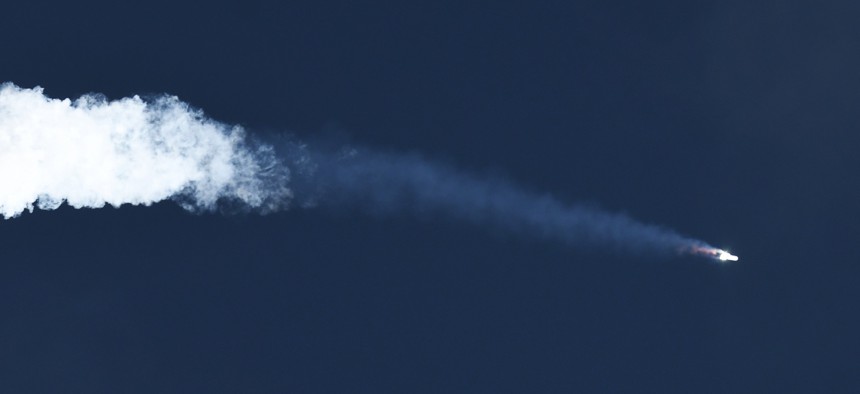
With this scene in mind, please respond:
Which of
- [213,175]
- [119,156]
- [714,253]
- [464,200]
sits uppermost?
[714,253]

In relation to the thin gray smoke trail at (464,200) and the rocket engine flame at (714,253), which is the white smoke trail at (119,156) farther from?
the rocket engine flame at (714,253)

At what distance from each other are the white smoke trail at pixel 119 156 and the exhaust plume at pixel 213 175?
0.10 m

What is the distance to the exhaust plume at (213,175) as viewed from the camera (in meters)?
140

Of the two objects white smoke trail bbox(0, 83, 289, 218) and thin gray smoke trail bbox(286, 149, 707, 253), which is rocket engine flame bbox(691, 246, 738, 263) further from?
white smoke trail bbox(0, 83, 289, 218)

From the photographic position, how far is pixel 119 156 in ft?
463

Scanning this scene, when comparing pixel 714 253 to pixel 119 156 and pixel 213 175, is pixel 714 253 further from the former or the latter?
pixel 119 156

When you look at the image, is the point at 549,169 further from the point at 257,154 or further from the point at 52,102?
the point at 52,102

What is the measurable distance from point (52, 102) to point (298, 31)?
1098 inches

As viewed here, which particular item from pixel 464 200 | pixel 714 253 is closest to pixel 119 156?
pixel 464 200

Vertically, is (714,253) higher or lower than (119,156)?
higher

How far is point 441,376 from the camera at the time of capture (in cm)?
14975

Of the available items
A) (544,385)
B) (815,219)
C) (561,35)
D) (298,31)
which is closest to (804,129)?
(815,219)

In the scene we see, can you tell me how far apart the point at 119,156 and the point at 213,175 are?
9541 millimetres

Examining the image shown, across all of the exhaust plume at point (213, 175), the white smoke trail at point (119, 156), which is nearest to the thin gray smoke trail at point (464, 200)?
the exhaust plume at point (213, 175)
